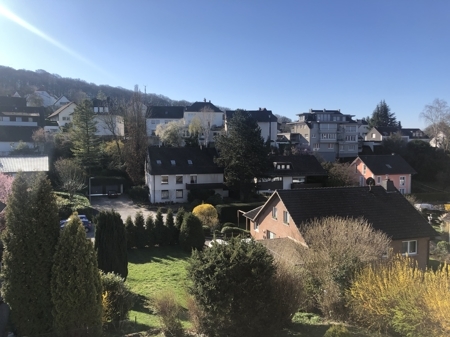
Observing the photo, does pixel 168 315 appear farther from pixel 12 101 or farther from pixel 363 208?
pixel 12 101

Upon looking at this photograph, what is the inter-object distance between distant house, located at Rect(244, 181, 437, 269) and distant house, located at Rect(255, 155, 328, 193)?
2179 centimetres

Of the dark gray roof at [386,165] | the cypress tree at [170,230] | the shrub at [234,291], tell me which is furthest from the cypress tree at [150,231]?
the dark gray roof at [386,165]

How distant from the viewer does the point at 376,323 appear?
12.7m

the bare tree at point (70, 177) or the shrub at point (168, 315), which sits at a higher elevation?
the bare tree at point (70, 177)

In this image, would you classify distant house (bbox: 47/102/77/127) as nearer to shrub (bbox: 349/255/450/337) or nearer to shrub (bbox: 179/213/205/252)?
shrub (bbox: 179/213/205/252)

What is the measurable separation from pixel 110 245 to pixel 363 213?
53.5 feet

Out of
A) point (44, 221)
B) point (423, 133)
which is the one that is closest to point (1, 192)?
point (44, 221)

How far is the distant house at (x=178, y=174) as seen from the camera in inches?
1815

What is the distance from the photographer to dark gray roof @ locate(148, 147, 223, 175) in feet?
153

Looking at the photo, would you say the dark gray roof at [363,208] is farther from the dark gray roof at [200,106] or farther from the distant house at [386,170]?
the dark gray roof at [200,106]

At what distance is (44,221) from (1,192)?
19.9 meters

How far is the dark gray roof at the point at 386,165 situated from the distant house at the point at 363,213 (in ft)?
100

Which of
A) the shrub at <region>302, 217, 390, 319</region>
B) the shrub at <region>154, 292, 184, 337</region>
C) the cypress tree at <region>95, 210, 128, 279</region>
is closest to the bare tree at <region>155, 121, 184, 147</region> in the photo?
the cypress tree at <region>95, 210, 128, 279</region>

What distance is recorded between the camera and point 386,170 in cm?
5559
